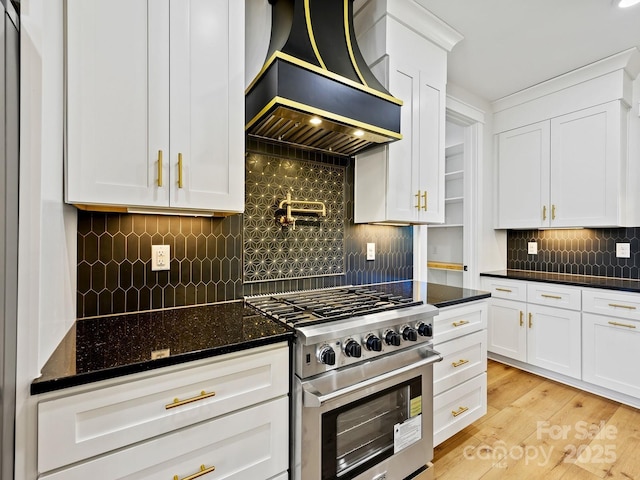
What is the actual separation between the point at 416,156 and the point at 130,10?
1.66 m

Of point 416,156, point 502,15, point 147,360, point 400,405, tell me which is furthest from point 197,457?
point 502,15

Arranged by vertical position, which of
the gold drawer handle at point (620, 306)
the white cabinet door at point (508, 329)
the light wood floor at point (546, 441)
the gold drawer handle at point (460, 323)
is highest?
→ the gold drawer handle at point (620, 306)

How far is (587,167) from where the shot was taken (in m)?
2.71

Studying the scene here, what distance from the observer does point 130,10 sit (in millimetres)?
1161

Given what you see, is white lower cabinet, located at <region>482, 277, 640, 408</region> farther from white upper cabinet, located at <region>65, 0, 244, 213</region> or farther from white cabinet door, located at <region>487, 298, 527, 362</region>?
white upper cabinet, located at <region>65, 0, 244, 213</region>

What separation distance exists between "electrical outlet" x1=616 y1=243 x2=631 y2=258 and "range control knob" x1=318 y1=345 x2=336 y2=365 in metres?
3.01

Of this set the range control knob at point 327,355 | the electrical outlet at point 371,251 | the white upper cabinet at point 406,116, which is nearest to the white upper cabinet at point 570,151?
the white upper cabinet at point 406,116

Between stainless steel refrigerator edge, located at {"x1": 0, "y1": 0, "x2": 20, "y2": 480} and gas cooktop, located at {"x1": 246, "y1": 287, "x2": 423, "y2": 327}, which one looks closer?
stainless steel refrigerator edge, located at {"x1": 0, "y1": 0, "x2": 20, "y2": 480}

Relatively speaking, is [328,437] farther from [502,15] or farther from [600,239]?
[600,239]

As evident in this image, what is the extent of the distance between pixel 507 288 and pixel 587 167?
1244 mm

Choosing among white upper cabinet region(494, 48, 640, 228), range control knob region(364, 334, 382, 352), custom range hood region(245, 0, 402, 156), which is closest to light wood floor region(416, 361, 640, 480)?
range control knob region(364, 334, 382, 352)

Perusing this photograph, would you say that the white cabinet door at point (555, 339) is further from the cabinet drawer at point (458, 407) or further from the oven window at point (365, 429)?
the oven window at point (365, 429)

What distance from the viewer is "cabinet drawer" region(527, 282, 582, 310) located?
2582mm

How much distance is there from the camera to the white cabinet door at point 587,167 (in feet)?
8.38
